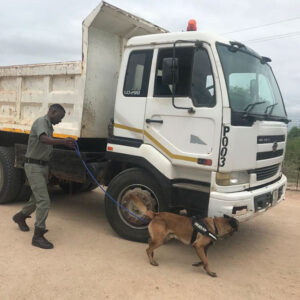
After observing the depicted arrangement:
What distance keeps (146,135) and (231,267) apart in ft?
5.79

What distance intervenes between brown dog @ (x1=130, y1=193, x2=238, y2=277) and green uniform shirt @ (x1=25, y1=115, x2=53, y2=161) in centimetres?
144

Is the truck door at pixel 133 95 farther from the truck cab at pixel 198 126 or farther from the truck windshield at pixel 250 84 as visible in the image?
the truck windshield at pixel 250 84

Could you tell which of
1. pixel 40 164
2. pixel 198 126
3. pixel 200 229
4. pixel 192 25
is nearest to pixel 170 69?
pixel 198 126

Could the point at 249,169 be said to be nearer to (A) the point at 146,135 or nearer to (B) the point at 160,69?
(A) the point at 146,135

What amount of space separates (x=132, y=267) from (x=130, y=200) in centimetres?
89

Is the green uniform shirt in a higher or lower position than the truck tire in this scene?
higher

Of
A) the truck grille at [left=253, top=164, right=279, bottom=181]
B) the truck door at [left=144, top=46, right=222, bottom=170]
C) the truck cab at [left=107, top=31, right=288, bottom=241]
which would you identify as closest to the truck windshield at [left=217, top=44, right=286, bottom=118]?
the truck cab at [left=107, top=31, right=288, bottom=241]

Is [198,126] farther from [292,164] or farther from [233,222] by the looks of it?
[292,164]

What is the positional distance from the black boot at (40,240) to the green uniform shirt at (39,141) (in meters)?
0.85

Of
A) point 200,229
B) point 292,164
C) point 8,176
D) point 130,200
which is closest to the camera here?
point 200,229

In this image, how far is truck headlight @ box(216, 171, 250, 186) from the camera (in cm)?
358

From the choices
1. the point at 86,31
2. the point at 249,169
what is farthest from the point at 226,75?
the point at 86,31

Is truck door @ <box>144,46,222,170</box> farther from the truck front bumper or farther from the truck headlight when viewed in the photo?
the truck front bumper

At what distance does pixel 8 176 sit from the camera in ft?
18.4
